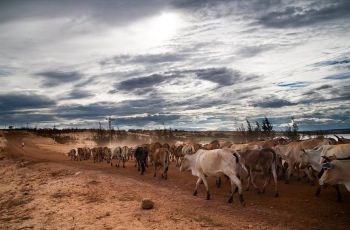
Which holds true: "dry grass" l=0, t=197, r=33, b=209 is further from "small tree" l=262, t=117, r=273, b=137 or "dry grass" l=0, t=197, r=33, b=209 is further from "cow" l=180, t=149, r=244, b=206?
"small tree" l=262, t=117, r=273, b=137

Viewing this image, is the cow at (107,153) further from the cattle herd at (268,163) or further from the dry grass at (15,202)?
the dry grass at (15,202)

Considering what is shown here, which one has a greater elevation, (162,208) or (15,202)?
(162,208)

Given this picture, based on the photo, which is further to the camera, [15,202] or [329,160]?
[15,202]

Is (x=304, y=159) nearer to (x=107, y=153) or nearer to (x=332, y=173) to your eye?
(x=332, y=173)

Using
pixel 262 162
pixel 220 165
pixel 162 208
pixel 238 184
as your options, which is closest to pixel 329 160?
pixel 238 184

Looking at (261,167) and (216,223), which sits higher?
(261,167)

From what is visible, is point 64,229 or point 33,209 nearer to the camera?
point 64,229

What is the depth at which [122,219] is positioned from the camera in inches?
429

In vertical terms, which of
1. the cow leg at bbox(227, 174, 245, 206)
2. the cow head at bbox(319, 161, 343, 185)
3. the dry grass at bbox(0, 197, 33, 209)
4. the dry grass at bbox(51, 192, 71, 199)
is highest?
the cow head at bbox(319, 161, 343, 185)

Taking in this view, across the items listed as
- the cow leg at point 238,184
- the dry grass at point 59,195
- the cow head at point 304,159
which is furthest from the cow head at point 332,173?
the dry grass at point 59,195

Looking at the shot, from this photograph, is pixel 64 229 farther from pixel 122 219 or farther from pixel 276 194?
pixel 276 194

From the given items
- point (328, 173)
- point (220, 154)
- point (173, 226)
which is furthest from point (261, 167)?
point (173, 226)

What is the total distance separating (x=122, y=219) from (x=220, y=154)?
4.55 metres

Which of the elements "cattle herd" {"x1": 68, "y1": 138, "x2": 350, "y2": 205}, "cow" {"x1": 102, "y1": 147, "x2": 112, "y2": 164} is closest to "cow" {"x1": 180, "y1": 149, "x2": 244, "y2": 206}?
"cattle herd" {"x1": 68, "y1": 138, "x2": 350, "y2": 205}
